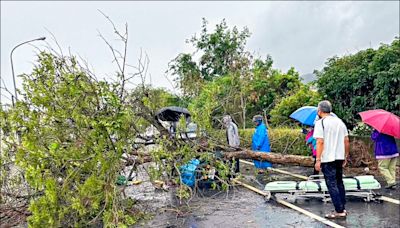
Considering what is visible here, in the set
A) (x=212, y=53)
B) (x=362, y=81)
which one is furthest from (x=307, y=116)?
(x=212, y=53)

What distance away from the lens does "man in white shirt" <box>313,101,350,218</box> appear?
21.5ft

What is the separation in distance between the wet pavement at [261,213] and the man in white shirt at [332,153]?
0.33m

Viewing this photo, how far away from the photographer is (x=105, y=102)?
6.34m

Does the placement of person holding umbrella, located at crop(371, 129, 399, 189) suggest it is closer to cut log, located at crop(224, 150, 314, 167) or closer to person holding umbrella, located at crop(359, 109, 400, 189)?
person holding umbrella, located at crop(359, 109, 400, 189)

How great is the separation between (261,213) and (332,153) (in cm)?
161

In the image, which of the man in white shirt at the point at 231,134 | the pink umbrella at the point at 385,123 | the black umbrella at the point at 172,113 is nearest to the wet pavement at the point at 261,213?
the pink umbrella at the point at 385,123

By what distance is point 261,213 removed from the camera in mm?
7234

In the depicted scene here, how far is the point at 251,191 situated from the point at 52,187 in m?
4.66

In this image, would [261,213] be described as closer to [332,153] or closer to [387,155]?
[332,153]

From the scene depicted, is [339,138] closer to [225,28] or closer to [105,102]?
[105,102]

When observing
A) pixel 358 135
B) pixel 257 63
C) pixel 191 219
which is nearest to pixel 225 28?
pixel 257 63

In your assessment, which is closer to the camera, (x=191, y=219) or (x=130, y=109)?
(x=130, y=109)

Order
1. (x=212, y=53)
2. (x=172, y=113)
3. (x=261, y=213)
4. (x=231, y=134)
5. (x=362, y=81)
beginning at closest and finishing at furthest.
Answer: (x=261, y=213), (x=172, y=113), (x=231, y=134), (x=362, y=81), (x=212, y=53)

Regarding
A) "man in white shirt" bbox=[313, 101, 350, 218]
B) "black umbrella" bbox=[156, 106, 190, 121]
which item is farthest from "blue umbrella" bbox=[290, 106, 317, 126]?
"man in white shirt" bbox=[313, 101, 350, 218]
